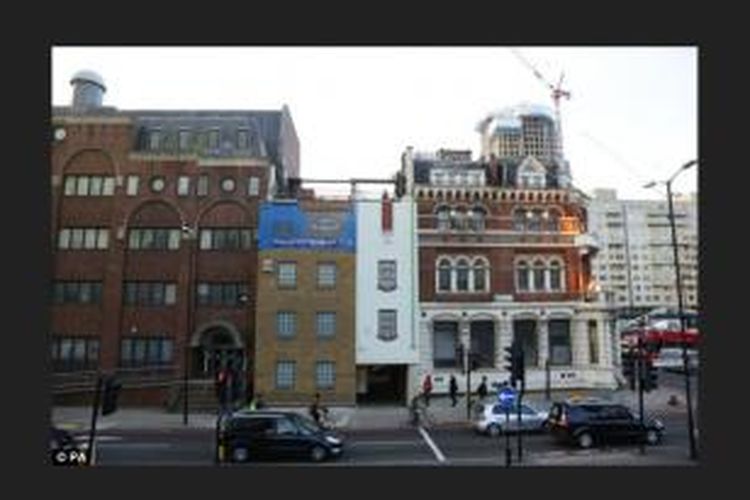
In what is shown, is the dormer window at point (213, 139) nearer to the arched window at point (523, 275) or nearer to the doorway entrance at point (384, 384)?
the doorway entrance at point (384, 384)

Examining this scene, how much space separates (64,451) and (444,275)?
89.0ft

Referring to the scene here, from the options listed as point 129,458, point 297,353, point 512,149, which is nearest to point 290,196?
point 297,353

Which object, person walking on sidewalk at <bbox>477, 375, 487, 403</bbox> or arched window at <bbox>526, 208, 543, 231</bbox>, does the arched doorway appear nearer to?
person walking on sidewalk at <bbox>477, 375, 487, 403</bbox>

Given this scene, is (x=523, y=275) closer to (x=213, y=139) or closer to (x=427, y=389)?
(x=427, y=389)

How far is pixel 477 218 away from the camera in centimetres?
4909

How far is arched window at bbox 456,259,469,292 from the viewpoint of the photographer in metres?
48.2

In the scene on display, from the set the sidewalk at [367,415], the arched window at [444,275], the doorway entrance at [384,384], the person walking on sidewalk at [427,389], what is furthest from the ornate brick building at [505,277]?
the sidewalk at [367,415]

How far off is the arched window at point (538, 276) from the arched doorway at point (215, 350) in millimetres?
18652

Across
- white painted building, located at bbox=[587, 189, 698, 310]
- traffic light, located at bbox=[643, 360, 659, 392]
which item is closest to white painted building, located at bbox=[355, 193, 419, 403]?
traffic light, located at bbox=[643, 360, 659, 392]

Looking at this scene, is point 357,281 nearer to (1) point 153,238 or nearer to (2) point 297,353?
(2) point 297,353

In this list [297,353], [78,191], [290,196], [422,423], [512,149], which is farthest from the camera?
A: [512,149]

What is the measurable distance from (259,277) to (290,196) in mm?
8950

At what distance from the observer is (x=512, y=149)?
108562 millimetres

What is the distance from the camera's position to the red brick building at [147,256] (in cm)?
4688
